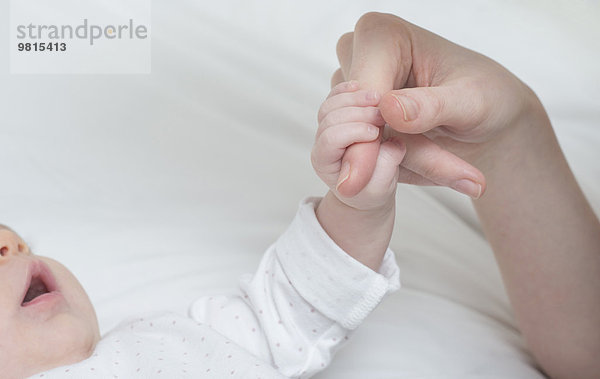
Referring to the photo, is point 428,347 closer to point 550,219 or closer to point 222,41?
point 550,219

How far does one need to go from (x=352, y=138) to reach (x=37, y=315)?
366 millimetres

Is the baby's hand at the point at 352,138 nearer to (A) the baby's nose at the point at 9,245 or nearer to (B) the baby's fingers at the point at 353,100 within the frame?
(B) the baby's fingers at the point at 353,100

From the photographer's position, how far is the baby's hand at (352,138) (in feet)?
1.98

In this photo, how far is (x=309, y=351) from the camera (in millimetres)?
779

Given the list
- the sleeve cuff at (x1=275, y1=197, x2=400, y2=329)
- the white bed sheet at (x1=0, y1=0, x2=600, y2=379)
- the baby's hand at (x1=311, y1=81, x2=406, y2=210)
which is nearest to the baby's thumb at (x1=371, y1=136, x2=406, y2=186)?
the baby's hand at (x1=311, y1=81, x2=406, y2=210)

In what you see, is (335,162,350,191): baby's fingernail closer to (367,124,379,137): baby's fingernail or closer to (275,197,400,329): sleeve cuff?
(367,124,379,137): baby's fingernail

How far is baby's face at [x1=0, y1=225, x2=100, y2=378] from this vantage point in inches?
28.0

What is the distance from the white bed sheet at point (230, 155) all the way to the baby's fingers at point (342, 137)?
0.34 m

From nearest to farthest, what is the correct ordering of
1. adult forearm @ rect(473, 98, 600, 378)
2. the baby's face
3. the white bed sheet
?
the baby's face, adult forearm @ rect(473, 98, 600, 378), the white bed sheet

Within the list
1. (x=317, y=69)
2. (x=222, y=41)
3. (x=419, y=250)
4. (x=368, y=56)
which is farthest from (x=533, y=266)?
(x=222, y=41)

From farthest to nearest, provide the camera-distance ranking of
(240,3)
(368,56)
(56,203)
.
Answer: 1. (240,3)
2. (56,203)
3. (368,56)

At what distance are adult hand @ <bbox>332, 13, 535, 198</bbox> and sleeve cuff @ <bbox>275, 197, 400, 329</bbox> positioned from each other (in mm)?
105

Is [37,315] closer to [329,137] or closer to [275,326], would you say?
[275,326]

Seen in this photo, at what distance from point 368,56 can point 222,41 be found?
53cm
